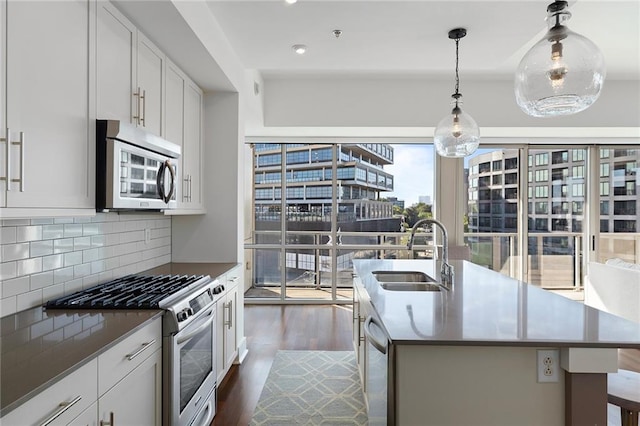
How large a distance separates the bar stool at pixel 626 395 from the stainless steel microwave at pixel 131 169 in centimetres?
239

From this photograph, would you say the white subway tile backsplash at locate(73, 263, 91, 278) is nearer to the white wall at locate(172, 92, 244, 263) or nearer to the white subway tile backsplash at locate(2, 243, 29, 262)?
the white subway tile backsplash at locate(2, 243, 29, 262)

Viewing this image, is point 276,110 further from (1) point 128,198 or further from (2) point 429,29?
(1) point 128,198

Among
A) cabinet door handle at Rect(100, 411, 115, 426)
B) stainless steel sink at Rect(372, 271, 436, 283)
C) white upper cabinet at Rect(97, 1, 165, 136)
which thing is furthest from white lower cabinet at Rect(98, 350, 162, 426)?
stainless steel sink at Rect(372, 271, 436, 283)

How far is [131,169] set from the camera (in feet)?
6.15

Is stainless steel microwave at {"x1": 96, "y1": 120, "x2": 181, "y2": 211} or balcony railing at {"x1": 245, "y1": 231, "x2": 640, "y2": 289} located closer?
stainless steel microwave at {"x1": 96, "y1": 120, "x2": 181, "y2": 211}

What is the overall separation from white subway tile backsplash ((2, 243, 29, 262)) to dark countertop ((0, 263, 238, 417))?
0.24 m

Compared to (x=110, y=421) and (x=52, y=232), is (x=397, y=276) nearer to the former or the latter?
(x=110, y=421)

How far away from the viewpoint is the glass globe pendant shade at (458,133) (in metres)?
2.89

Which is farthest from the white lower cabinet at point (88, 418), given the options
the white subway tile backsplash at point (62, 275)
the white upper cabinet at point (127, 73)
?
the white upper cabinet at point (127, 73)

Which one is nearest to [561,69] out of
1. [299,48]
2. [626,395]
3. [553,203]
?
[626,395]

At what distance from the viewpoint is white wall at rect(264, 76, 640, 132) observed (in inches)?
179

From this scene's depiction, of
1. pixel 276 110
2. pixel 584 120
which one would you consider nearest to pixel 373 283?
pixel 276 110

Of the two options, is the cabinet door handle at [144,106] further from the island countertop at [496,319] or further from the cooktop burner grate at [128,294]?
the island countertop at [496,319]

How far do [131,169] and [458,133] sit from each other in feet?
7.65
